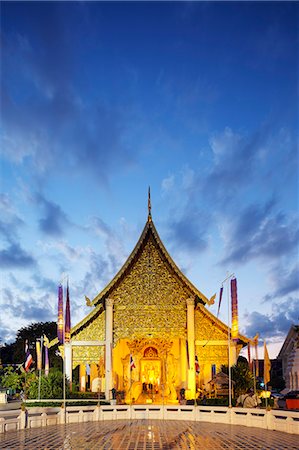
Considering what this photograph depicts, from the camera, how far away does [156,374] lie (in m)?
35.7

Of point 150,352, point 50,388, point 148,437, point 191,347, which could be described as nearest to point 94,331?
point 50,388

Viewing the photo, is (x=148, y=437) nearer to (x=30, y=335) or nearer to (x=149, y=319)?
(x=149, y=319)

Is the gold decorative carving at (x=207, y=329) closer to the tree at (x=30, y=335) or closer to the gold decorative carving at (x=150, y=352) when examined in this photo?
the gold decorative carving at (x=150, y=352)

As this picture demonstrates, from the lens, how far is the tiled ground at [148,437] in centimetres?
1551

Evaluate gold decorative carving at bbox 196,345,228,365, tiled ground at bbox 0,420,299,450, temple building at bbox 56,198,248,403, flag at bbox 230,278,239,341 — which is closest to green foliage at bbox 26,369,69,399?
temple building at bbox 56,198,248,403

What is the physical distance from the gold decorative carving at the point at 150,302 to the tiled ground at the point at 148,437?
352 inches

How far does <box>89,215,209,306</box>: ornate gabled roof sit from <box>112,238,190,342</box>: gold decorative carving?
22 cm

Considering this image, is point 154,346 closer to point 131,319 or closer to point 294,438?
point 131,319

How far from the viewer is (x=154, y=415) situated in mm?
24266

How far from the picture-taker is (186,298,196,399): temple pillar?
29734 millimetres

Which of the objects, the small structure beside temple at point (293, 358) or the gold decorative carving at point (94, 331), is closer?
the gold decorative carving at point (94, 331)

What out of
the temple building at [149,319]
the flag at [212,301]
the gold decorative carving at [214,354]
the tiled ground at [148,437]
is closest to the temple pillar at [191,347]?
the temple building at [149,319]

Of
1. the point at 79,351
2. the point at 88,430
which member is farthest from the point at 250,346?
the point at 88,430

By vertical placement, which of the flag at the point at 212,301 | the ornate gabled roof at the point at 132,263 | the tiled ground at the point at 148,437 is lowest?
the tiled ground at the point at 148,437
